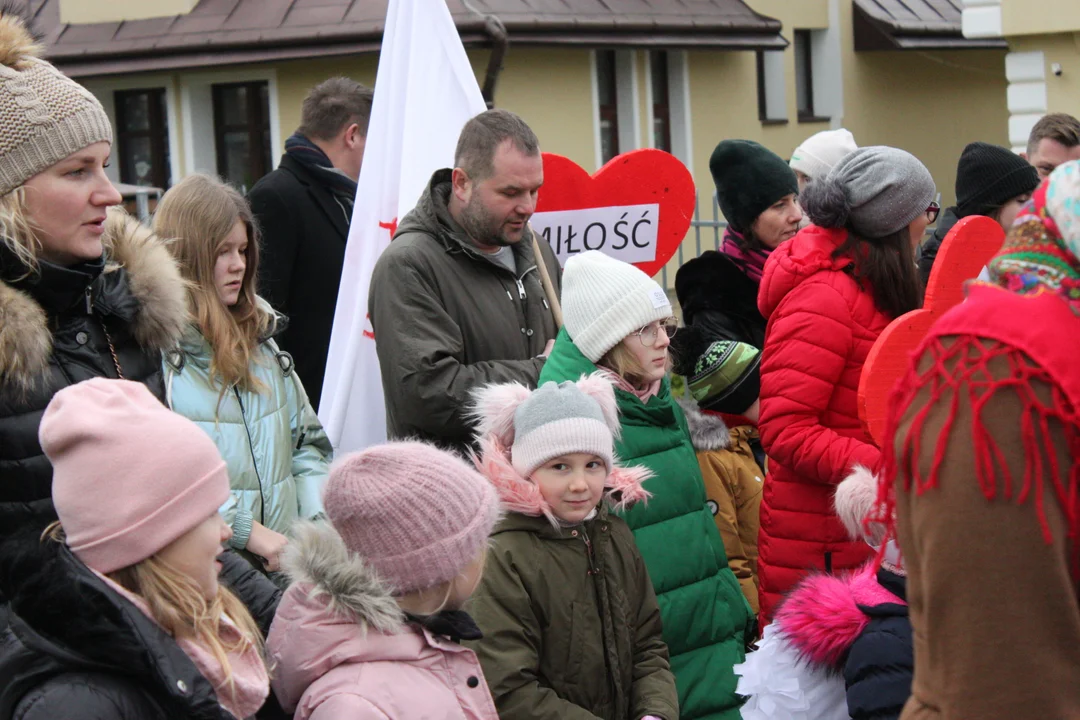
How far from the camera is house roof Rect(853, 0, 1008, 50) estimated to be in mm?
22766

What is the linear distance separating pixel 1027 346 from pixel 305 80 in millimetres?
16535

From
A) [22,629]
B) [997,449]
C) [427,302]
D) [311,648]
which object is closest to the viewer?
[997,449]

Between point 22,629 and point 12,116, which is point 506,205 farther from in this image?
point 22,629

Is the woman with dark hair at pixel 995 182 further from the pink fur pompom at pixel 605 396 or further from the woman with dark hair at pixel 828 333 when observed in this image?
the pink fur pompom at pixel 605 396

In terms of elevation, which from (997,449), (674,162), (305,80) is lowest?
(997,449)

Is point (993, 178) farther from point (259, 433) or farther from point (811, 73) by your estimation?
point (811, 73)

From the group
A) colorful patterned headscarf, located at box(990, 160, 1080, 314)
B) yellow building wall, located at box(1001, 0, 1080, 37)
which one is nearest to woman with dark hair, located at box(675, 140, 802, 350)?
colorful patterned headscarf, located at box(990, 160, 1080, 314)

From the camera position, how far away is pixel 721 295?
5246 mm

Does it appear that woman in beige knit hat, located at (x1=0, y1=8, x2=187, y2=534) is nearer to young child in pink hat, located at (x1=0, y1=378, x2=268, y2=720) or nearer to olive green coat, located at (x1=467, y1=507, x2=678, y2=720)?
young child in pink hat, located at (x1=0, y1=378, x2=268, y2=720)

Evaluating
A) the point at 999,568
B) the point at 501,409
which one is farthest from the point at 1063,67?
the point at 999,568

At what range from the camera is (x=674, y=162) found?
5438mm

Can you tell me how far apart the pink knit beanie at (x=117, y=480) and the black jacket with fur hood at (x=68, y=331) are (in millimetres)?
392

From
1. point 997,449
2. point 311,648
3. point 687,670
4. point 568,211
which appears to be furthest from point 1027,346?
point 568,211

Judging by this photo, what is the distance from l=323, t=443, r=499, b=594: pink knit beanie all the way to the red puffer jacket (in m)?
1.52
